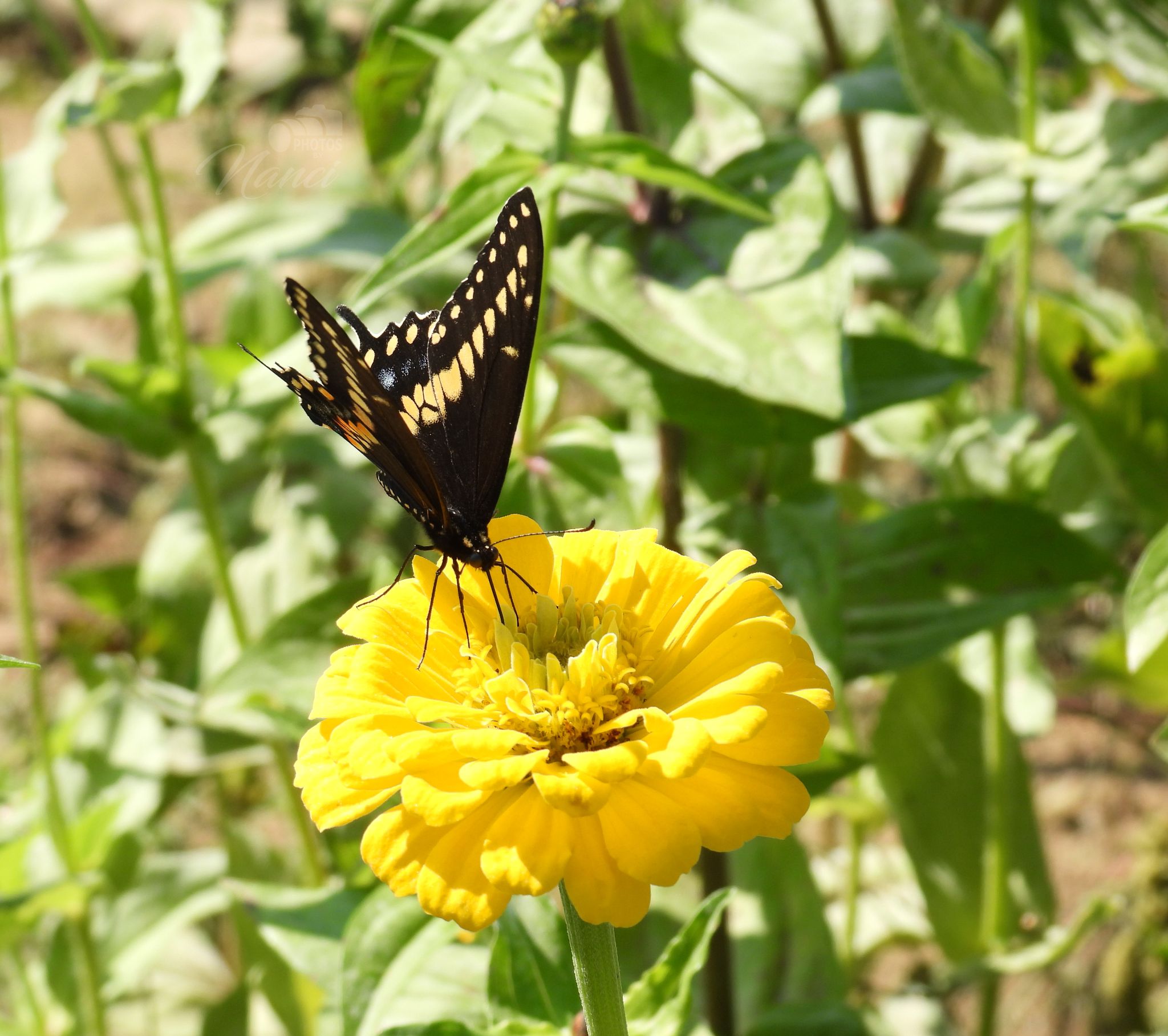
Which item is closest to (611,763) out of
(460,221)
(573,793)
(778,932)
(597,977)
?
(573,793)

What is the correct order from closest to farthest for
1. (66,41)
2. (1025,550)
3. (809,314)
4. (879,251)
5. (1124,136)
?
(809,314) → (1025,550) → (1124,136) → (879,251) → (66,41)

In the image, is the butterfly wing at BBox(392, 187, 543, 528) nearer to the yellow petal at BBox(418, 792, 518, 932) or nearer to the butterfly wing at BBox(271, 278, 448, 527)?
the butterfly wing at BBox(271, 278, 448, 527)

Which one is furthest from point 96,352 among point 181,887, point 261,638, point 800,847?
point 800,847

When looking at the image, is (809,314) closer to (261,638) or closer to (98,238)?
(261,638)

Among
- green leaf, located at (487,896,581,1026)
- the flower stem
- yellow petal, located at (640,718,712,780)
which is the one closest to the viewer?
yellow petal, located at (640,718,712,780)

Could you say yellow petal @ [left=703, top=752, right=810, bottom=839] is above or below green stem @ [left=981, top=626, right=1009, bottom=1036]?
above

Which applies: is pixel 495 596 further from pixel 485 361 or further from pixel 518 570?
pixel 485 361

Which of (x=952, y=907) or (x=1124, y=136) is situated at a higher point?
(x=1124, y=136)

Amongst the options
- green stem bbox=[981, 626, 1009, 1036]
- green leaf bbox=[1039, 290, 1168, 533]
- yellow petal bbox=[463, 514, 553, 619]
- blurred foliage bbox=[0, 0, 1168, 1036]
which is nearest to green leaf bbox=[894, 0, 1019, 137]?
blurred foliage bbox=[0, 0, 1168, 1036]
